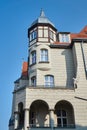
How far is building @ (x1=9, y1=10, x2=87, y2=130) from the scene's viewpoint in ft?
79.0

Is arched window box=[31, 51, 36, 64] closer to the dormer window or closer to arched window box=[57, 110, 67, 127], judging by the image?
the dormer window

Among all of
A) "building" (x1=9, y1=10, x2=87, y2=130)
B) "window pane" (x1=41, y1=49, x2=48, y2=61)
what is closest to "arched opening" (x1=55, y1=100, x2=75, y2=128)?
"building" (x1=9, y1=10, x2=87, y2=130)

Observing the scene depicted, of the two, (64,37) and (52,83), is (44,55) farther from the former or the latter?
(64,37)

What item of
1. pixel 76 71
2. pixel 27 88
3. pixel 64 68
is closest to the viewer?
pixel 27 88

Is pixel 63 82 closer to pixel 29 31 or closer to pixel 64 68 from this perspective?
pixel 64 68

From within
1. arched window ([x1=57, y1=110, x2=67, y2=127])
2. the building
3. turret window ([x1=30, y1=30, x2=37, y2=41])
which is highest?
turret window ([x1=30, y1=30, x2=37, y2=41])

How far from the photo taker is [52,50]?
101ft

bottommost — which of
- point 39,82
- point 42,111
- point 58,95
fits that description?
point 42,111

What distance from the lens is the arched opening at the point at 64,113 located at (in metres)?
25.2

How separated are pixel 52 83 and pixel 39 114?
181 inches

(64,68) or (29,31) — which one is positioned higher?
(29,31)

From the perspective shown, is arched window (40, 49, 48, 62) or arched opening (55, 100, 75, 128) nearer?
arched opening (55, 100, 75, 128)

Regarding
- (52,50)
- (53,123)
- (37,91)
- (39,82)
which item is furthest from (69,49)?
(53,123)

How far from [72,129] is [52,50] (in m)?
11.6
